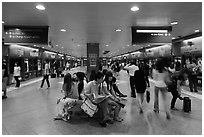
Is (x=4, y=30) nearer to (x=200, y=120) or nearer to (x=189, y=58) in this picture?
(x=200, y=120)

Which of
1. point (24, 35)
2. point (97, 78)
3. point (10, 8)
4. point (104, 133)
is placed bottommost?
point (104, 133)

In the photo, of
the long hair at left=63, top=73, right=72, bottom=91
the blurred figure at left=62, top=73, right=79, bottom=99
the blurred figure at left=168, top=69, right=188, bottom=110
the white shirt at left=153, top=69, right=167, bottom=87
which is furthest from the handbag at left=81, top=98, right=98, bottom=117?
the blurred figure at left=168, top=69, right=188, bottom=110

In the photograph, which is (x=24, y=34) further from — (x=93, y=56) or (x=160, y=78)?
(x=93, y=56)

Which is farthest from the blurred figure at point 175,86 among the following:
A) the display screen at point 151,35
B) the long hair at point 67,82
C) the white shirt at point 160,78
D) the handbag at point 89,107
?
the long hair at point 67,82

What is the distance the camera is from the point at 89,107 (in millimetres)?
3947

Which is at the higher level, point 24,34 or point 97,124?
point 24,34

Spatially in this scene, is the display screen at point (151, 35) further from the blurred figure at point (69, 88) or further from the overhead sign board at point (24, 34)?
the overhead sign board at point (24, 34)

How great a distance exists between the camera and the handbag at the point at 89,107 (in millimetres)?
3928

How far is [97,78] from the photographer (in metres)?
4.10

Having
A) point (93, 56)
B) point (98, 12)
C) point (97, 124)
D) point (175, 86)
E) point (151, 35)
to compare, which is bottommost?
point (97, 124)

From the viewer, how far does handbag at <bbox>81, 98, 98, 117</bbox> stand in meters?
3.93

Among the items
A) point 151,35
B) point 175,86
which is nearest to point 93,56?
point 151,35

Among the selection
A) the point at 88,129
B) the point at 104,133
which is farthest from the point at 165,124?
the point at 88,129

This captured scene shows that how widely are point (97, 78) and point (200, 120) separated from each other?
272cm
